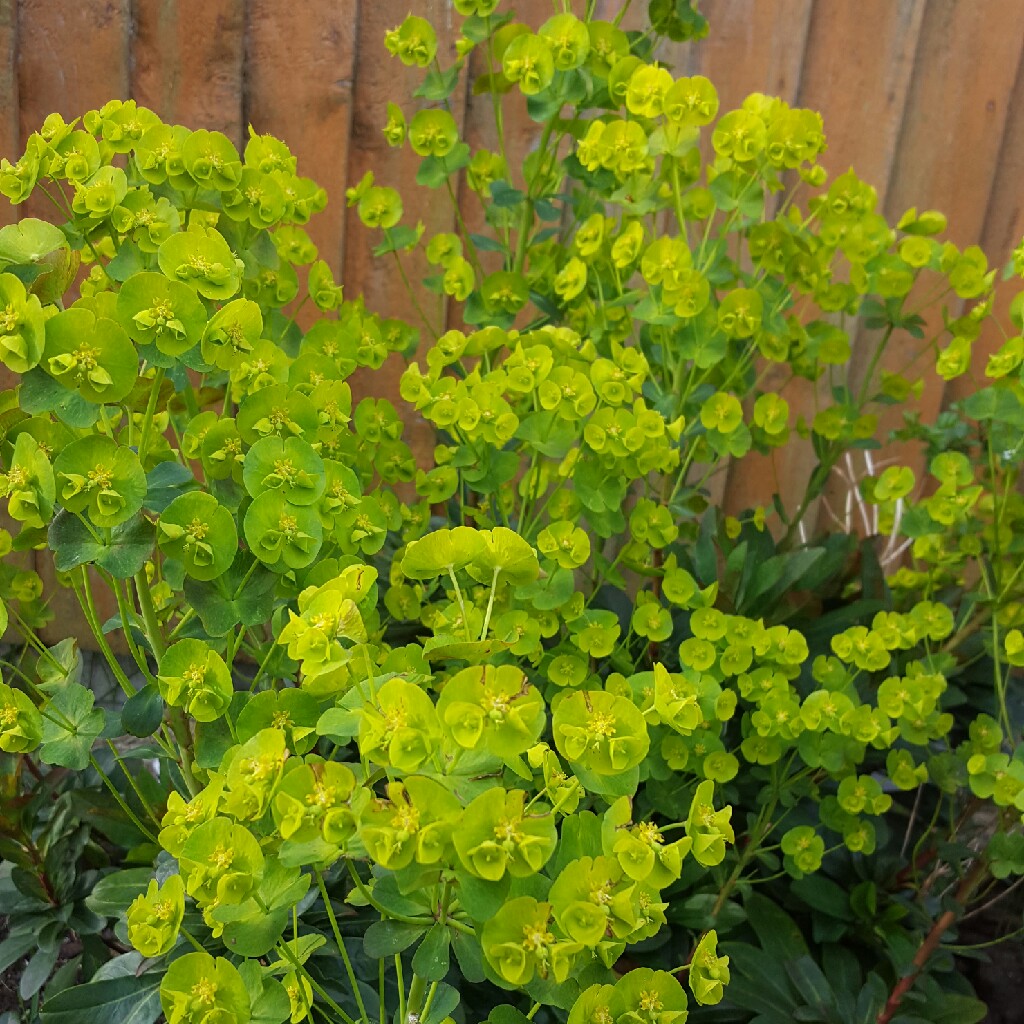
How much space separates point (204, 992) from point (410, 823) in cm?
22

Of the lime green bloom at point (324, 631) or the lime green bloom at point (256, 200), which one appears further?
the lime green bloom at point (256, 200)

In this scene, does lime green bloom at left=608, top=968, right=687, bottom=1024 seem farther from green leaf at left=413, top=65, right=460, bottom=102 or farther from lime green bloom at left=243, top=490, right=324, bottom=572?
green leaf at left=413, top=65, right=460, bottom=102

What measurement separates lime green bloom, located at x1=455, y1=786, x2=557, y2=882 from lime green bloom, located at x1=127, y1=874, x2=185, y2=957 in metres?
0.24

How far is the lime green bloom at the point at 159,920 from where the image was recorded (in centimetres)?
68

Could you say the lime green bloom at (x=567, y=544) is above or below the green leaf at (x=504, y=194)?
below

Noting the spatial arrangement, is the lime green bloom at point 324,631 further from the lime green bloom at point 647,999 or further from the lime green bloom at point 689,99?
the lime green bloom at point 689,99

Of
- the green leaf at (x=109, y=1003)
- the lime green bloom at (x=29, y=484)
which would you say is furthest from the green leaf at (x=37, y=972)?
the lime green bloom at (x=29, y=484)

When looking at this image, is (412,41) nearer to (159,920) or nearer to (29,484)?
(29,484)

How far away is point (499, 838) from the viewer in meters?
0.58

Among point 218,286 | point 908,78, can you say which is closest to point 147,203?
point 218,286

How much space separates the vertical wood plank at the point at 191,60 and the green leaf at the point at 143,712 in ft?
3.84

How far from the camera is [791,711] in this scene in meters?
1.25

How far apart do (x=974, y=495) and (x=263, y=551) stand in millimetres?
1083

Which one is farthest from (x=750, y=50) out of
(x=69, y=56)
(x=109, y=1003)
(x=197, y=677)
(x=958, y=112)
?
(x=109, y=1003)
